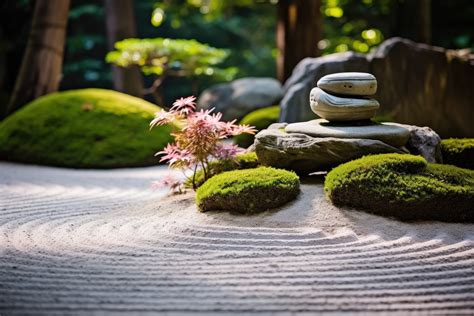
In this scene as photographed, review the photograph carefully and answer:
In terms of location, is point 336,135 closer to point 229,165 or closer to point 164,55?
point 229,165

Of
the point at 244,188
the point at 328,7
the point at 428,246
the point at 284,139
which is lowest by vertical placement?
the point at 428,246

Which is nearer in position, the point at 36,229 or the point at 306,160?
the point at 36,229

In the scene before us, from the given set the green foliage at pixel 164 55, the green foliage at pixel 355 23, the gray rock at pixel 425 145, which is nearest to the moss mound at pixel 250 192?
the gray rock at pixel 425 145

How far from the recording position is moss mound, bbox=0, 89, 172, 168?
9062 mm

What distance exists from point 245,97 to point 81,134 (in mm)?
3863

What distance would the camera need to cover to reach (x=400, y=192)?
453 cm

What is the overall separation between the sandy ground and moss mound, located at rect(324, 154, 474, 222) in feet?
0.36

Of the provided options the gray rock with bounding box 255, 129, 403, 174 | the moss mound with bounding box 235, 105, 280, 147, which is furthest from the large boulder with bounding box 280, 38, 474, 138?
the gray rock with bounding box 255, 129, 403, 174

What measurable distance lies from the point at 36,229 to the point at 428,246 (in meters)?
3.21

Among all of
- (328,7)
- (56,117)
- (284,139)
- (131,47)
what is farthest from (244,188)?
(328,7)

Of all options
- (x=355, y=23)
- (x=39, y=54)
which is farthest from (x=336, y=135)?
(x=355, y=23)

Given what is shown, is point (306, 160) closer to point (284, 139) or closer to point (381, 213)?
point (284, 139)

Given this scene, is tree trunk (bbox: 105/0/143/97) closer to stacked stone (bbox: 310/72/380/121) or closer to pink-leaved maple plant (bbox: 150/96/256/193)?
pink-leaved maple plant (bbox: 150/96/256/193)

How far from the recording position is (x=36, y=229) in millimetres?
4688
